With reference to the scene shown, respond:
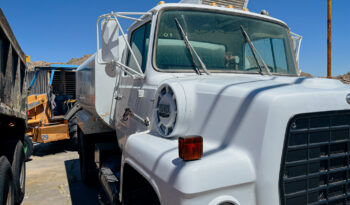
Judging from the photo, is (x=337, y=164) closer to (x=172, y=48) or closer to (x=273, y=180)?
(x=273, y=180)

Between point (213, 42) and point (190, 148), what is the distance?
155cm

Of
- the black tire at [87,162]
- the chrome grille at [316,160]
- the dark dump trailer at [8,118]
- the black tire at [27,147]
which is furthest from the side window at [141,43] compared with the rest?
the black tire at [27,147]

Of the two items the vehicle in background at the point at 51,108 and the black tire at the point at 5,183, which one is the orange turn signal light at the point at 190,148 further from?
the vehicle in background at the point at 51,108

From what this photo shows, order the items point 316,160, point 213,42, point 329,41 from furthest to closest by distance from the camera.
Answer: point 329,41 → point 213,42 → point 316,160

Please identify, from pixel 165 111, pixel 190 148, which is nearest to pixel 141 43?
pixel 165 111

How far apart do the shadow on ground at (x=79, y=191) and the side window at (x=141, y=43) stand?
300 cm

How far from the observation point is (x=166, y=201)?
164cm

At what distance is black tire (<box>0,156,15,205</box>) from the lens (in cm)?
284

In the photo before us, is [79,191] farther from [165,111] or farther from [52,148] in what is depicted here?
[52,148]

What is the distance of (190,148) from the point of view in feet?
5.19

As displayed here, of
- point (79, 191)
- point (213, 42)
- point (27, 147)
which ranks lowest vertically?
point (79, 191)

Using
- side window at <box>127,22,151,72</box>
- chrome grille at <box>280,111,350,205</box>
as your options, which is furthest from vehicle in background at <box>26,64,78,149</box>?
chrome grille at <box>280,111,350,205</box>

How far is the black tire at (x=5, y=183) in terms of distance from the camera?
284 cm

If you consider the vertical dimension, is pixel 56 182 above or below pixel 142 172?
below
